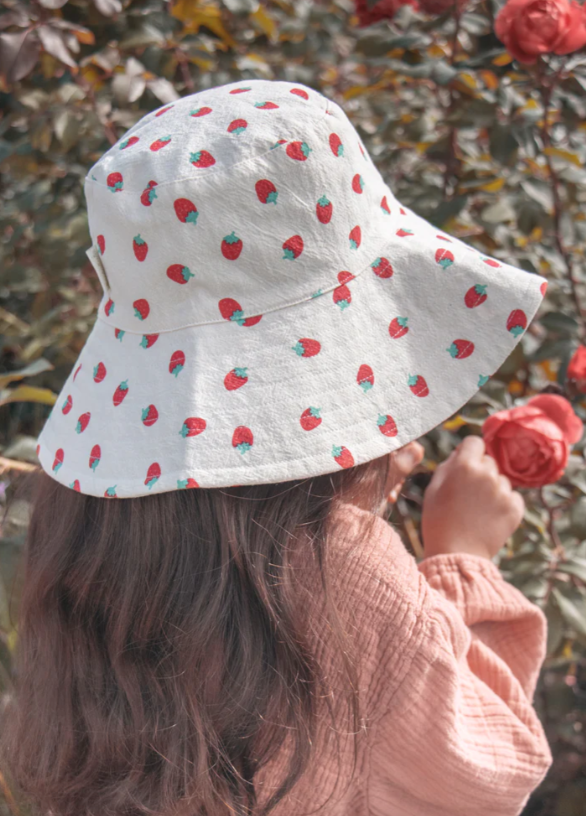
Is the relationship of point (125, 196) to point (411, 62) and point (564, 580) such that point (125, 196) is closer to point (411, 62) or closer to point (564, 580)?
point (411, 62)

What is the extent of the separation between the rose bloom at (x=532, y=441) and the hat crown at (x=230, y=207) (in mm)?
356

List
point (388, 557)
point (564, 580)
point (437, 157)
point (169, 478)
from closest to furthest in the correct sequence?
point (169, 478) < point (388, 557) < point (564, 580) < point (437, 157)

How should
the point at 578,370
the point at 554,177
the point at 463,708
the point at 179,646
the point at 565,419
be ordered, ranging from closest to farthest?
the point at 179,646
the point at 463,708
the point at 565,419
the point at 578,370
the point at 554,177

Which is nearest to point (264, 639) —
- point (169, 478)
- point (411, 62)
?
point (169, 478)

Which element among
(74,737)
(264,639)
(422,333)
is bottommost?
(74,737)

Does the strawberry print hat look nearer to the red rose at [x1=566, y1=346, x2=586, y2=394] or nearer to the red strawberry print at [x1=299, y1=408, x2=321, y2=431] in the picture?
the red strawberry print at [x1=299, y1=408, x2=321, y2=431]

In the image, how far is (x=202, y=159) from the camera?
2.35 feet

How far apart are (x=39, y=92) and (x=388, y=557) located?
3.74ft

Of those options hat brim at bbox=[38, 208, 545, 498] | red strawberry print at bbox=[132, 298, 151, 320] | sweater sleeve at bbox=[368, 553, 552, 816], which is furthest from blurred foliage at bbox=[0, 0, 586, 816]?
red strawberry print at bbox=[132, 298, 151, 320]

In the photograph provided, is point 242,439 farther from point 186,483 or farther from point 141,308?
point 141,308

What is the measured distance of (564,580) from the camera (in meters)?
1.30

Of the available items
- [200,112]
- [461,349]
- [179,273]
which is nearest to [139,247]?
[179,273]

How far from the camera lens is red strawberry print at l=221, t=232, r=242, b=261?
2.39 ft

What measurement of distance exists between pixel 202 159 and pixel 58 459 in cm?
39
